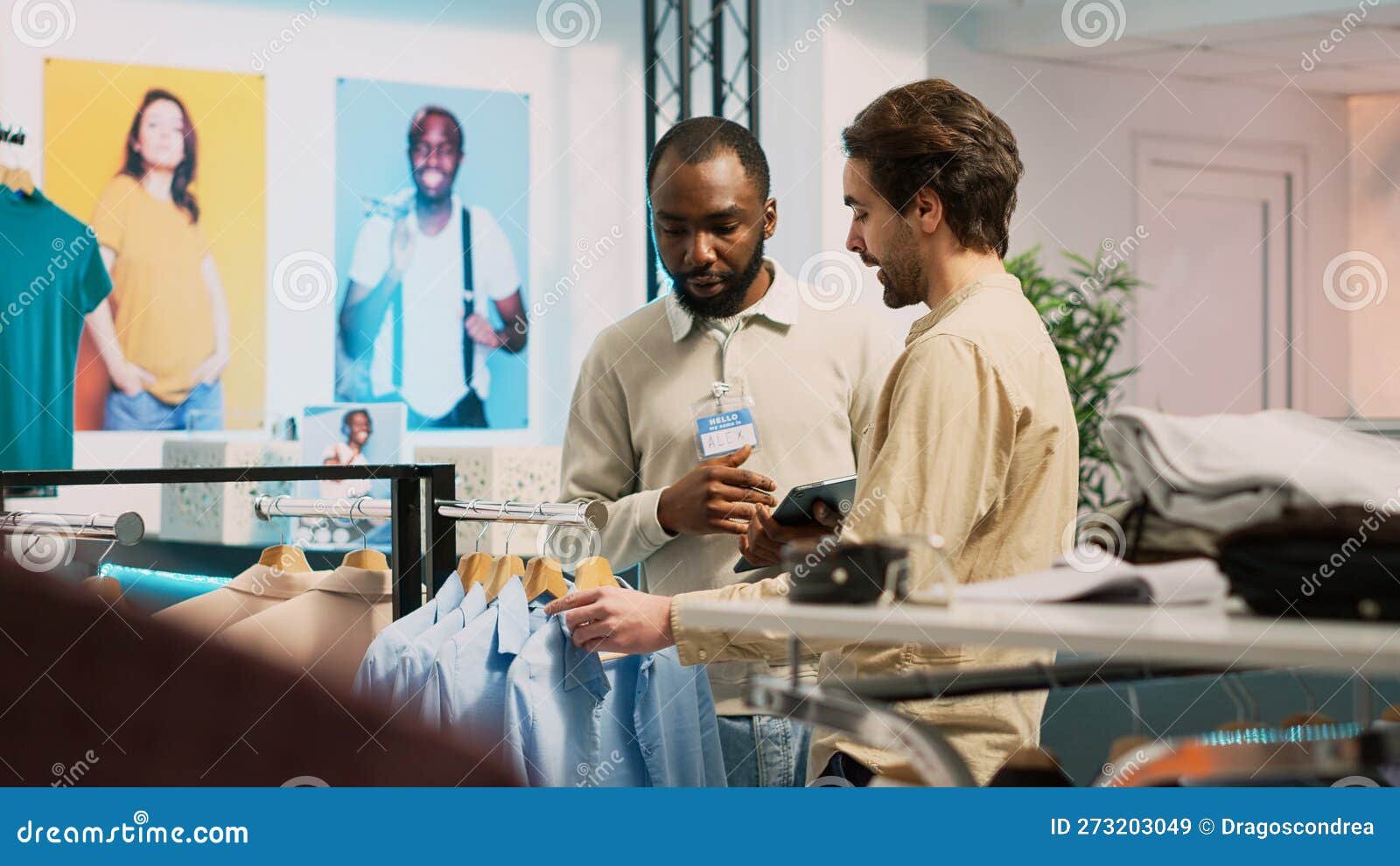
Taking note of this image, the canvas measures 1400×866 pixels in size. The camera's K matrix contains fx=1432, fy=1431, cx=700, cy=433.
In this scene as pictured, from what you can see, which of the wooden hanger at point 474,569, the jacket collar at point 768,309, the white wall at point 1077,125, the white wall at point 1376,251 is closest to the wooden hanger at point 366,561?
the wooden hanger at point 474,569

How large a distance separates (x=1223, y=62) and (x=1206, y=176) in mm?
697

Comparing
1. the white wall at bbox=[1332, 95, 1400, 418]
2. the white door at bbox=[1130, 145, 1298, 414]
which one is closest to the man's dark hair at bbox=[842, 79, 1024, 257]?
the white door at bbox=[1130, 145, 1298, 414]

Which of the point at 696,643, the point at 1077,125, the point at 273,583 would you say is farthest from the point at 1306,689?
the point at 1077,125

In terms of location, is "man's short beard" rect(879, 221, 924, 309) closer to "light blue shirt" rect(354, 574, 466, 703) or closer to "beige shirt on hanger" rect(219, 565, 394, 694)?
"light blue shirt" rect(354, 574, 466, 703)

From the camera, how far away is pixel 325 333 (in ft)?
16.3

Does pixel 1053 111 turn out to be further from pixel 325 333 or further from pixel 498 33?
pixel 325 333

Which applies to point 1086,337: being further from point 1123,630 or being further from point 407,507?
point 1123,630

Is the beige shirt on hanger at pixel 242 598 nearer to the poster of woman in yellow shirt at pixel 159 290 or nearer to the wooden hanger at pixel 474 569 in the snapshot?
the wooden hanger at pixel 474 569

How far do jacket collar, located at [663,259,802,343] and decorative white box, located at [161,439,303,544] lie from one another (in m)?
1.98

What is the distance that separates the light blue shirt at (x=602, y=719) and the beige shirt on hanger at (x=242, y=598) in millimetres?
463

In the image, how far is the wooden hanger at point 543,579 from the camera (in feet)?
6.60

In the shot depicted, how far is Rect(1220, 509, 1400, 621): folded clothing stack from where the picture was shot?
2.93 feet
